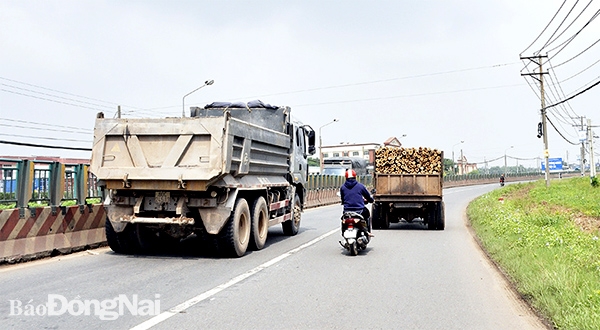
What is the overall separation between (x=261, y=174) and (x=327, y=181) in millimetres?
Result: 22010

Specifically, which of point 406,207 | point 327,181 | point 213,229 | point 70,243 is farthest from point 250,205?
point 327,181

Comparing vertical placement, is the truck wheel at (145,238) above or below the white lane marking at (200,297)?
above

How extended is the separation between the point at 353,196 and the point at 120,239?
4.53 metres

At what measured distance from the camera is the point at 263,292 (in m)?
6.80

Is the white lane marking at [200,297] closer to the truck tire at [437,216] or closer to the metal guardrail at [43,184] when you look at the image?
the metal guardrail at [43,184]

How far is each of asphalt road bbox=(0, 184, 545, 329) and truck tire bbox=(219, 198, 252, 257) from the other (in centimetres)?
22

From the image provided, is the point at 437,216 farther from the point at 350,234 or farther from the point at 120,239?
the point at 120,239

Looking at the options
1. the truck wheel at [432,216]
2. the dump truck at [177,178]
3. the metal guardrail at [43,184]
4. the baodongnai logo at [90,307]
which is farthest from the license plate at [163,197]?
the truck wheel at [432,216]

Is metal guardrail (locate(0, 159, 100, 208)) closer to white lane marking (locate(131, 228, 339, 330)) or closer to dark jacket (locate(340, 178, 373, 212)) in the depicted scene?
white lane marking (locate(131, 228, 339, 330))

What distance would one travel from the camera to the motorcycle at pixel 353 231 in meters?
10.1

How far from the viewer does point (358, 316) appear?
225 inches

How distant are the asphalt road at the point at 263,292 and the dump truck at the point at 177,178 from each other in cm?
55

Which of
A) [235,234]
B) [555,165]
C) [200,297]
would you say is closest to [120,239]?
[235,234]

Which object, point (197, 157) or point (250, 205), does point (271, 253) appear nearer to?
point (250, 205)
